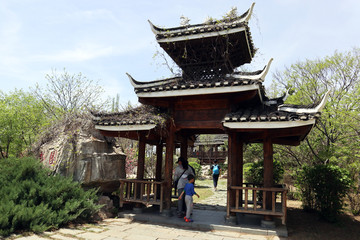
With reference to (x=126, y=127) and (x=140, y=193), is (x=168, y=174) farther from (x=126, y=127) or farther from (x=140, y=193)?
(x=126, y=127)

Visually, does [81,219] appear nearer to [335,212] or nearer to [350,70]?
[335,212]

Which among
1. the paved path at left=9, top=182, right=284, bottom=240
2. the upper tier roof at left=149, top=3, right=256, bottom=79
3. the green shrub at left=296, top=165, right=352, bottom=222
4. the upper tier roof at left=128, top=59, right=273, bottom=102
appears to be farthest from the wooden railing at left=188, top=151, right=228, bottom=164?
the paved path at left=9, top=182, right=284, bottom=240

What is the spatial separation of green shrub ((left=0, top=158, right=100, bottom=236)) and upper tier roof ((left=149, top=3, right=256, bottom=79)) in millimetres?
4931

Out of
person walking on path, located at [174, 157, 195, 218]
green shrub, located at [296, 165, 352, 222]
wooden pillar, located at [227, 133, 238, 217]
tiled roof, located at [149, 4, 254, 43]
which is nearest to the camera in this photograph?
wooden pillar, located at [227, 133, 238, 217]

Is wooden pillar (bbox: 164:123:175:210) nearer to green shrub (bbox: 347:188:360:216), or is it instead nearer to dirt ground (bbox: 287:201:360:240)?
dirt ground (bbox: 287:201:360:240)

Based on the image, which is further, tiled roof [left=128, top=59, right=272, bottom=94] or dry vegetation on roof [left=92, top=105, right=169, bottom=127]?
dry vegetation on roof [left=92, top=105, right=169, bottom=127]

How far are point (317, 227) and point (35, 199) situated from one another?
762cm

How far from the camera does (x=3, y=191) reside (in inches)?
218

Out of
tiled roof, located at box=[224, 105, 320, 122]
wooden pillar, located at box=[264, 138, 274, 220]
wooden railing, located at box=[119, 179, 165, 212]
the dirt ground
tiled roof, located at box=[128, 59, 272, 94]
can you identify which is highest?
tiled roof, located at box=[128, 59, 272, 94]

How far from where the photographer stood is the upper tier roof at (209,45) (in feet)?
22.8

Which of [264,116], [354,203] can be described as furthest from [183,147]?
[354,203]

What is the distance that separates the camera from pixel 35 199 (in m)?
5.66

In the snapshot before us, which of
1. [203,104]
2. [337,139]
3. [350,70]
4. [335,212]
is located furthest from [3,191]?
[350,70]

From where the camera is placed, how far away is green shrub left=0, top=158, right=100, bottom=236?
16.1ft
